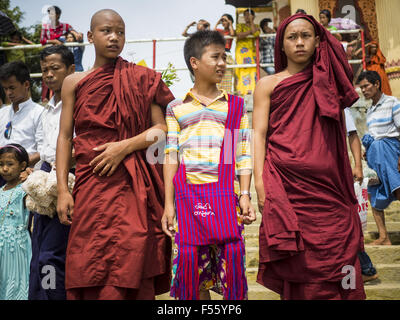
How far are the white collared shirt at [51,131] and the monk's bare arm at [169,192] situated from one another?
95 cm

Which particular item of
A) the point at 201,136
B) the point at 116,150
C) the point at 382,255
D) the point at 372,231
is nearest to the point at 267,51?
the point at 372,231

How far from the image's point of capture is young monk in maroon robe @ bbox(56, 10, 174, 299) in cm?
241

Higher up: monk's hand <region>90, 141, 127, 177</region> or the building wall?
the building wall

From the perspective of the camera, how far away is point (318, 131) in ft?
8.77

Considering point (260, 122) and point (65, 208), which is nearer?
point (65, 208)

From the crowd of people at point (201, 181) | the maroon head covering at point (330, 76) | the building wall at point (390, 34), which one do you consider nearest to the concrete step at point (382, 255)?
the crowd of people at point (201, 181)

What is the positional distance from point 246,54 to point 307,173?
619 cm

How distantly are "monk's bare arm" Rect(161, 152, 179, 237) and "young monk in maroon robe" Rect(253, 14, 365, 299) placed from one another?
21.0 inches

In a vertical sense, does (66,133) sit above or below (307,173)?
above

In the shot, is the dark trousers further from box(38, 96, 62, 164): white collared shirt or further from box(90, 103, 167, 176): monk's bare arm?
box(90, 103, 167, 176): monk's bare arm

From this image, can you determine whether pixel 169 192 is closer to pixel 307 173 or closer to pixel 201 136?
pixel 201 136

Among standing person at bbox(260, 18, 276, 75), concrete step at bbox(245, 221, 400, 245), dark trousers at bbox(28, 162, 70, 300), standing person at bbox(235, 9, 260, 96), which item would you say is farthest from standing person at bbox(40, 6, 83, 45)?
dark trousers at bbox(28, 162, 70, 300)

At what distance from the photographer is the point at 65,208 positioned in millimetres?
2631

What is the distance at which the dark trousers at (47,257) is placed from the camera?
2.87m
